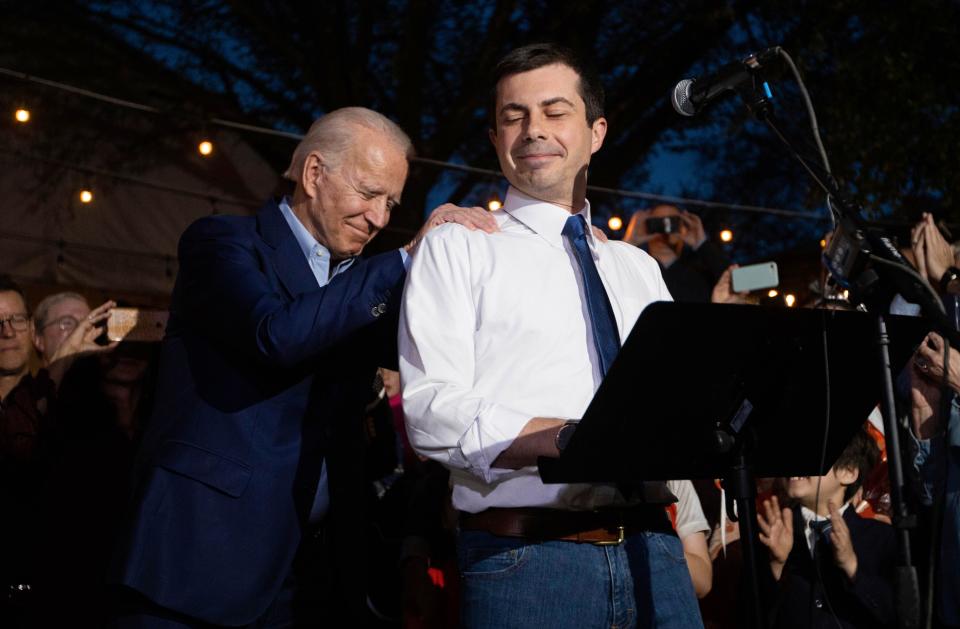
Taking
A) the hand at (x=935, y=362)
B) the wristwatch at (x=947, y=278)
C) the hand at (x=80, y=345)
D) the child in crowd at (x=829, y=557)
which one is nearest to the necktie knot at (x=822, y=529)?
the child in crowd at (x=829, y=557)

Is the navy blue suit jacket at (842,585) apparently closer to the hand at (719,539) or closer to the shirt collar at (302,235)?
the hand at (719,539)

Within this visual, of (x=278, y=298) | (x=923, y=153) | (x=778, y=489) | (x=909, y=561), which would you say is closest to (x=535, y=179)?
(x=278, y=298)

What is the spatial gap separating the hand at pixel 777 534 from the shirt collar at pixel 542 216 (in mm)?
2006

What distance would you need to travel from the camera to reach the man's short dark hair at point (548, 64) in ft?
7.75

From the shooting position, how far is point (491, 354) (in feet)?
6.84

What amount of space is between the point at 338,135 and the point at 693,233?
341cm

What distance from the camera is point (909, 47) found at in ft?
28.0

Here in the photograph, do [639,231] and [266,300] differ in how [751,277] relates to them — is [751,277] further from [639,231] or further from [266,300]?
[266,300]

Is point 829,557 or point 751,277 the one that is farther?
point 751,277

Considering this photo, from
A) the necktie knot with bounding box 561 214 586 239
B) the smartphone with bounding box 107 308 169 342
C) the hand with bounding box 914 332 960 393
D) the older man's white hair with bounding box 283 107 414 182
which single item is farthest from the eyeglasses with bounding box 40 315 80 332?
the hand with bounding box 914 332 960 393

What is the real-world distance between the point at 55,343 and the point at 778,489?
11.3 ft

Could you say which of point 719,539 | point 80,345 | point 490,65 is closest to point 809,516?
point 719,539

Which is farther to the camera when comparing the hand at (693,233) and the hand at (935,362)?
the hand at (693,233)

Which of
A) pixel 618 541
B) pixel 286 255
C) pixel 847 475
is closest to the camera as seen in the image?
pixel 618 541
